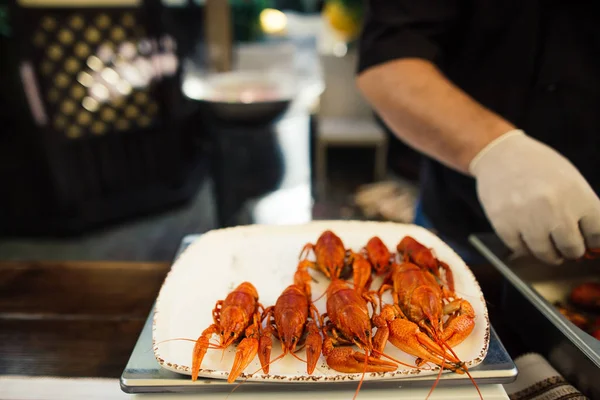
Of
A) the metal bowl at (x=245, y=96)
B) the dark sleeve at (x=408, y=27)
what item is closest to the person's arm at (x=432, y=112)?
the dark sleeve at (x=408, y=27)

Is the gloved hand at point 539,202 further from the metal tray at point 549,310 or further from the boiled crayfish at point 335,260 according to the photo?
the boiled crayfish at point 335,260

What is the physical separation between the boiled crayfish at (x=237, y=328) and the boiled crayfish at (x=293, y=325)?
0.02 metres

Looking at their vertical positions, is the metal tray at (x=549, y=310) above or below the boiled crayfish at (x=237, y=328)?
below

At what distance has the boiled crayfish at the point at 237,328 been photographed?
0.66m

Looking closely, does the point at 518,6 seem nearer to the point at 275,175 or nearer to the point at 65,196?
the point at 275,175

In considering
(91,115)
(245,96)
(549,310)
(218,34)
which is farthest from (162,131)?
(549,310)

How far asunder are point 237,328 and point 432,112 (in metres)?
0.77

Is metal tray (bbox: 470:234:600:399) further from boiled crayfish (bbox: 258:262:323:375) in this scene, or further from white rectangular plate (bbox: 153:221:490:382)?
boiled crayfish (bbox: 258:262:323:375)

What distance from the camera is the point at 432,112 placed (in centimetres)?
114

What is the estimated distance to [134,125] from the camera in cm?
342

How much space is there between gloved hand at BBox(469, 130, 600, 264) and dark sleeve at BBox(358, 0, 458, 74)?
0.37m

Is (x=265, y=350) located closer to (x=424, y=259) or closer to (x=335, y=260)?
(x=335, y=260)

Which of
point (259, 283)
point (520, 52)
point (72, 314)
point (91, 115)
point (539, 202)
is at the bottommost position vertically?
point (91, 115)

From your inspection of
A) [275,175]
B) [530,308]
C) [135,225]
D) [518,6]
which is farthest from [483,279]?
[135,225]
